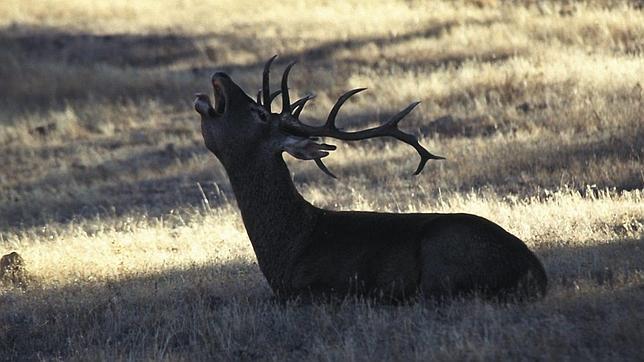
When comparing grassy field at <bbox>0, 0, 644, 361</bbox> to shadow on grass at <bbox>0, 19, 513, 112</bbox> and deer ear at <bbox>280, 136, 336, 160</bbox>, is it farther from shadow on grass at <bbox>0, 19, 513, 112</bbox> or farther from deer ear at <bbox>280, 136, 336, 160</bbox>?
deer ear at <bbox>280, 136, 336, 160</bbox>

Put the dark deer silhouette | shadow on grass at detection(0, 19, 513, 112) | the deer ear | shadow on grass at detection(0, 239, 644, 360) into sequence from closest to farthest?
1. shadow on grass at detection(0, 239, 644, 360)
2. the dark deer silhouette
3. the deer ear
4. shadow on grass at detection(0, 19, 513, 112)

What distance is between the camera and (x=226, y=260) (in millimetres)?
10898

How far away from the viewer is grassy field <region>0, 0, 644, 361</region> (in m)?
7.45

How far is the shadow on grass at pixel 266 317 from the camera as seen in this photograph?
703cm

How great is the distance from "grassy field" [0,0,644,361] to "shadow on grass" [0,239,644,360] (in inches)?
0.9

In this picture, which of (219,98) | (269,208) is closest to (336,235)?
Answer: (269,208)

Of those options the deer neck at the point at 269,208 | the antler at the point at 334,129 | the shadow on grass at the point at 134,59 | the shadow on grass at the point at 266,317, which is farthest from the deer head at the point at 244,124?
the shadow on grass at the point at 134,59

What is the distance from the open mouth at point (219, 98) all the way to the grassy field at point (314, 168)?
54.4 inches

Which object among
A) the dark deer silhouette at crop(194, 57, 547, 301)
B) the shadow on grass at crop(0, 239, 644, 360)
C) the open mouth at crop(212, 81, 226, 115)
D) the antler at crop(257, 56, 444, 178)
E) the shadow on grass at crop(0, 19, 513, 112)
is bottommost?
the shadow on grass at crop(0, 239, 644, 360)

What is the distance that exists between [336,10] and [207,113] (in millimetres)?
28828

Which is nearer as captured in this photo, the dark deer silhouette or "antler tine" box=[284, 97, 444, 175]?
the dark deer silhouette

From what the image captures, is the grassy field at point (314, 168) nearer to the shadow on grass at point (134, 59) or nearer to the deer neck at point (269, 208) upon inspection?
the shadow on grass at point (134, 59)

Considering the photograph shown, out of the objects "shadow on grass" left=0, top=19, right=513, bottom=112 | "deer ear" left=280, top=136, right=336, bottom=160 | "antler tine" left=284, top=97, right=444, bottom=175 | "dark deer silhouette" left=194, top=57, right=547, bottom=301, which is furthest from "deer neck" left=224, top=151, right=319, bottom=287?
"shadow on grass" left=0, top=19, right=513, bottom=112

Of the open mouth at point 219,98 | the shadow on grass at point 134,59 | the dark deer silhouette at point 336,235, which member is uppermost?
the shadow on grass at point 134,59
